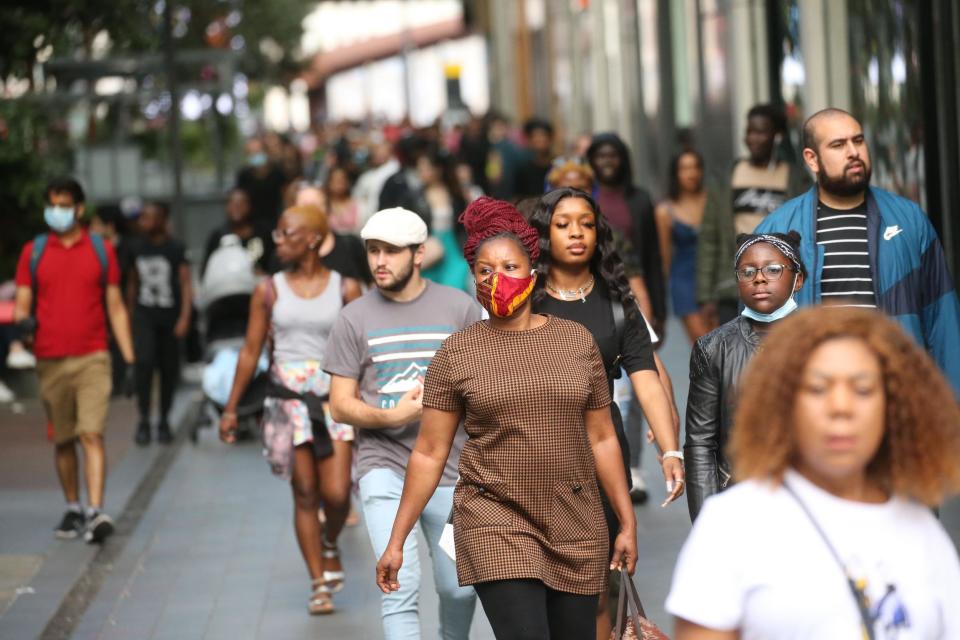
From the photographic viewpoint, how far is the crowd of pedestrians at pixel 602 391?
2.81 metres

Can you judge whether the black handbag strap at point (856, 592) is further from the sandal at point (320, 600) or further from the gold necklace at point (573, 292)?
the sandal at point (320, 600)

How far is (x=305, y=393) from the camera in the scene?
7.62m

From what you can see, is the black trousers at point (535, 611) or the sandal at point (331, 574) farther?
the sandal at point (331, 574)

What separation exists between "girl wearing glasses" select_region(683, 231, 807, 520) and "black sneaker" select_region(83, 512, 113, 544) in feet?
15.4

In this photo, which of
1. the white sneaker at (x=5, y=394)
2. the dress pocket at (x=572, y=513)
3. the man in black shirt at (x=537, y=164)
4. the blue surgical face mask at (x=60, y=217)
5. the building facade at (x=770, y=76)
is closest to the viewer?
the dress pocket at (x=572, y=513)

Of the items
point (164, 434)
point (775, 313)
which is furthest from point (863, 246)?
point (164, 434)

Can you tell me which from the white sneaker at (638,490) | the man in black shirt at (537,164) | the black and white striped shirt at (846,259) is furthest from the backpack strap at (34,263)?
the man in black shirt at (537,164)

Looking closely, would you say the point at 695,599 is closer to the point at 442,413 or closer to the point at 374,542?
the point at 442,413

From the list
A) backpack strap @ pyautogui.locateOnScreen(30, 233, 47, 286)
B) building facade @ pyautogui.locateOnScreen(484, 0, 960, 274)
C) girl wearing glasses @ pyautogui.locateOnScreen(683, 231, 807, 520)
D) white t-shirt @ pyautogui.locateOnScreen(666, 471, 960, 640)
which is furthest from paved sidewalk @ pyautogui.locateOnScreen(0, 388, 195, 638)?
white t-shirt @ pyautogui.locateOnScreen(666, 471, 960, 640)

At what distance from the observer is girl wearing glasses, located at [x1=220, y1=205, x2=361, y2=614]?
7.55 meters

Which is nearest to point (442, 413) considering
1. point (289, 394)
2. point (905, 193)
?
point (289, 394)

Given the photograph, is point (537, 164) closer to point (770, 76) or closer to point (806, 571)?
point (770, 76)

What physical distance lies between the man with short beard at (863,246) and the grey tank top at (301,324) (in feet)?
7.75

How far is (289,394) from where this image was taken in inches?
301
